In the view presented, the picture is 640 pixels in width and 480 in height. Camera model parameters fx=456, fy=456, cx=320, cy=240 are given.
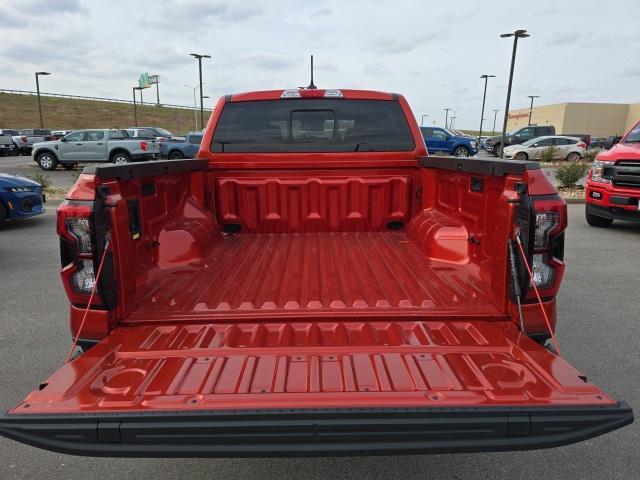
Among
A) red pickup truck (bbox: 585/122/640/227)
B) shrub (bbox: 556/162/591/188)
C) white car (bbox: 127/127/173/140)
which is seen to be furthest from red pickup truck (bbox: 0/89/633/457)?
white car (bbox: 127/127/173/140)

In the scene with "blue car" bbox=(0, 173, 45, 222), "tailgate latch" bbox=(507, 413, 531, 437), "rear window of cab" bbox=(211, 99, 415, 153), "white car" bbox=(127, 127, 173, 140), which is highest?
"rear window of cab" bbox=(211, 99, 415, 153)

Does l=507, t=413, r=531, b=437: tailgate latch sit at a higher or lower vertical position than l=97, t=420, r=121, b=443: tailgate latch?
higher

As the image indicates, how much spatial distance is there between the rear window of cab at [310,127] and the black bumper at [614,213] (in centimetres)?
573

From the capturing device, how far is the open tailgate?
157 cm

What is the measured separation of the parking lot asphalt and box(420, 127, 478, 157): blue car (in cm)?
2054

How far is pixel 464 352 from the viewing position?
2.03 metres

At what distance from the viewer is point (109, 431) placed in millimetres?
1569

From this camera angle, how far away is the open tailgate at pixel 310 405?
1.57m

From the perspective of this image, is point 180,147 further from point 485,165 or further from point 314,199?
point 485,165

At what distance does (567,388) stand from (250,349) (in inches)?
50.7

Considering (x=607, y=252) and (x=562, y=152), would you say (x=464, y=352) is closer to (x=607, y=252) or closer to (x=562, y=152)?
(x=607, y=252)

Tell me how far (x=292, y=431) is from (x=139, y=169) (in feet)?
5.56

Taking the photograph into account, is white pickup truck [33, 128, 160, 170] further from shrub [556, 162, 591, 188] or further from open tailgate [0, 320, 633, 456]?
open tailgate [0, 320, 633, 456]

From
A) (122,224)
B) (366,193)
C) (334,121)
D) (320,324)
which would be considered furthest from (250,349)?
(334,121)
